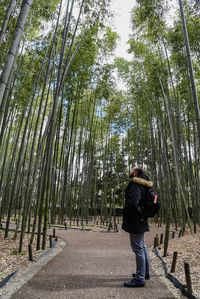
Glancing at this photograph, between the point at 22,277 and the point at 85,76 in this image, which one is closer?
the point at 22,277

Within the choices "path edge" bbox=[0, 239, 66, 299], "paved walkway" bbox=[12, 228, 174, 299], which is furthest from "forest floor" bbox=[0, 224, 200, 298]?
"paved walkway" bbox=[12, 228, 174, 299]

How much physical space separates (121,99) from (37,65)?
496cm

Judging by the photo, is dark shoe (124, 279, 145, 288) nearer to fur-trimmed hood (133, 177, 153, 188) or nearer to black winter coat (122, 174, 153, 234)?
black winter coat (122, 174, 153, 234)

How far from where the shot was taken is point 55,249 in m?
3.73

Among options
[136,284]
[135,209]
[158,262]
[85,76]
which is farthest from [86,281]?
[85,76]

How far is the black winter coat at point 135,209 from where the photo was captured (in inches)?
79.8

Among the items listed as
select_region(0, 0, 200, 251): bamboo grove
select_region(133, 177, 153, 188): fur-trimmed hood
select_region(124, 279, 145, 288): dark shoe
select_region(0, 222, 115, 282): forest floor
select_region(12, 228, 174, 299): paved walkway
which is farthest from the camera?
select_region(0, 0, 200, 251): bamboo grove

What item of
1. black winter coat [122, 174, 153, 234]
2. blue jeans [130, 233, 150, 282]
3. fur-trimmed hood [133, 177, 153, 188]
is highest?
fur-trimmed hood [133, 177, 153, 188]

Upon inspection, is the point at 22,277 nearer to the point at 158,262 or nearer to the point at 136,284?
the point at 136,284

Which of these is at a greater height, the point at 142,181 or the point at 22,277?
the point at 142,181

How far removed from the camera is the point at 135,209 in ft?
6.72

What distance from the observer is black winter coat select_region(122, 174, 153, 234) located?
2027mm

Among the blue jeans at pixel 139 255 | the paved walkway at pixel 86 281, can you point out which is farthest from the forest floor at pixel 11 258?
the blue jeans at pixel 139 255

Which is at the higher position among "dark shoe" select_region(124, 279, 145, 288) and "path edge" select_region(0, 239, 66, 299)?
"dark shoe" select_region(124, 279, 145, 288)
